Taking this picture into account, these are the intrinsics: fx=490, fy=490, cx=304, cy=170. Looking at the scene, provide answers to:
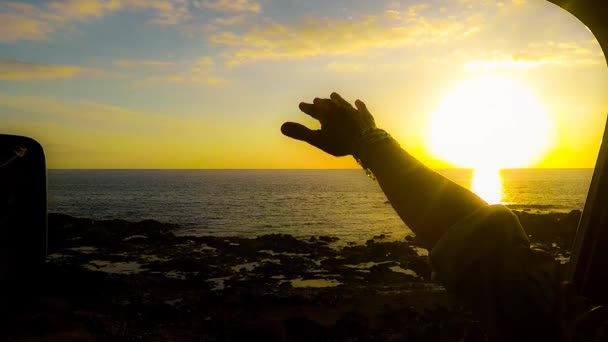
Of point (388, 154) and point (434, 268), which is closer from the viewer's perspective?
point (434, 268)

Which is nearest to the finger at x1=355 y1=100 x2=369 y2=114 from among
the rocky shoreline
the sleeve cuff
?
the sleeve cuff

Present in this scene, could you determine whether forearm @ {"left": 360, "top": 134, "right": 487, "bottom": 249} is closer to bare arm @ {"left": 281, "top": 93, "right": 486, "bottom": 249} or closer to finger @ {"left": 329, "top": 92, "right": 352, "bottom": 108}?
bare arm @ {"left": 281, "top": 93, "right": 486, "bottom": 249}

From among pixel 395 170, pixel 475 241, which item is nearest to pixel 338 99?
pixel 395 170

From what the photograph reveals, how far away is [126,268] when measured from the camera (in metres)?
25.3

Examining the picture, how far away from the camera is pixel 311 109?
1.43 metres

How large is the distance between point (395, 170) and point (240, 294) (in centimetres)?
1795

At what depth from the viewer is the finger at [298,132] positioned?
4.65 feet

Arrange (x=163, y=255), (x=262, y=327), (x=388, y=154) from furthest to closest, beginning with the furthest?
(x=163, y=255) < (x=262, y=327) < (x=388, y=154)

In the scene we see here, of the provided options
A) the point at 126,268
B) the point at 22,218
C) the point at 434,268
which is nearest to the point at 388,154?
the point at 434,268

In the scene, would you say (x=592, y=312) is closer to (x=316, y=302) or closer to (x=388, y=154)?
(x=388, y=154)

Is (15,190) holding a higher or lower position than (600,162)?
lower

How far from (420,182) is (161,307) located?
55.8ft

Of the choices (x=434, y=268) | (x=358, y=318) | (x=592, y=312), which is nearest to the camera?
(x=592, y=312)

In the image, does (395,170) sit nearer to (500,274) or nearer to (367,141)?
(367,141)
